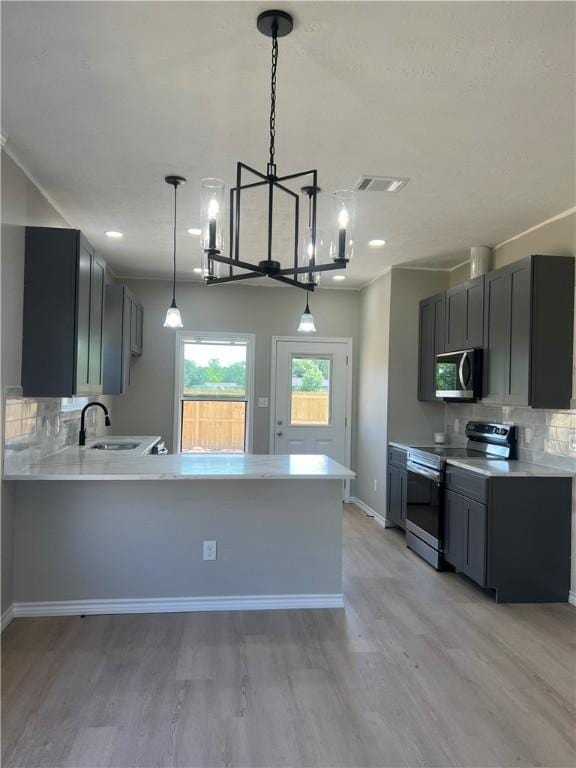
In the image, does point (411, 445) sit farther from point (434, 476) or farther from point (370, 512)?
point (370, 512)

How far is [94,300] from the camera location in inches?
141

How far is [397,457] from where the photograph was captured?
504cm

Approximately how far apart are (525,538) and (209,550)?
2.14m

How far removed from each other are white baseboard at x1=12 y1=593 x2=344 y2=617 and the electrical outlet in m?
0.26

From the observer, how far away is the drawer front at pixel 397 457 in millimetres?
4867

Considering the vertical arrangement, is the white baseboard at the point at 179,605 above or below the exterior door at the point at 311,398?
below

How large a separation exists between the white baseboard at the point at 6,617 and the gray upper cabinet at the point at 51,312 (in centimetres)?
128

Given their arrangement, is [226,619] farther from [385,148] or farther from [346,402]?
[346,402]

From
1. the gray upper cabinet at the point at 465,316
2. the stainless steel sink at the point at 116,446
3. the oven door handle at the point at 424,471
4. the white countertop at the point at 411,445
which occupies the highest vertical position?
the gray upper cabinet at the point at 465,316

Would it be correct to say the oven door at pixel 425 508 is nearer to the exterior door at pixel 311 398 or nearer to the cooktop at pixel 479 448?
the cooktop at pixel 479 448

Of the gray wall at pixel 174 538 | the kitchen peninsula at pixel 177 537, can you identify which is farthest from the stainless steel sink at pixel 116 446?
the gray wall at pixel 174 538

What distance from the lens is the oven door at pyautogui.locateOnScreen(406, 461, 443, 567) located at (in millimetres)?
4062

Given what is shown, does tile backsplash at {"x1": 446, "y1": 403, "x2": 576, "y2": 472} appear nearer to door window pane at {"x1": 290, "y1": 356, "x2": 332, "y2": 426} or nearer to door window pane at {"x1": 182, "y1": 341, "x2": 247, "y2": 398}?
door window pane at {"x1": 290, "y1": 356, "x2": 332, "y2": 426}

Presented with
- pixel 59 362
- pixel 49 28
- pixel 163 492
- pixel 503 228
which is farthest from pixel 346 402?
pixel 49 28
